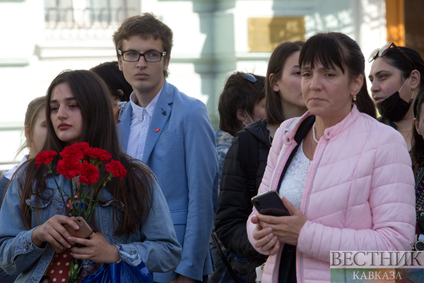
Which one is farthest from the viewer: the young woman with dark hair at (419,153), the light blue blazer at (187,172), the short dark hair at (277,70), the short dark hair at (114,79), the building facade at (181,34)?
the building facade at (181,34)

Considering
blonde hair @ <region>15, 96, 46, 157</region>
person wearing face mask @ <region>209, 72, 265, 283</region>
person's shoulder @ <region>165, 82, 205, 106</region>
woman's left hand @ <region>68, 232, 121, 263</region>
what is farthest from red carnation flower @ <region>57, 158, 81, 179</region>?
person wearing face mask @ <region>209, 72, 265, 283</region>

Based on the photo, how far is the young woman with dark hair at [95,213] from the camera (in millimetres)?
2258

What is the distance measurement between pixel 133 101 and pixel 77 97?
989mm

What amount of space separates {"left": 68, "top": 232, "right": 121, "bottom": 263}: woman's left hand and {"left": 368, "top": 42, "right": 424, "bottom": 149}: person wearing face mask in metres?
2.28

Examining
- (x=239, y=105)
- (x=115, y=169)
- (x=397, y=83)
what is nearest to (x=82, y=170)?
(x=115, y=169)

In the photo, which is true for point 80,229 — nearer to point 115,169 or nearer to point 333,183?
point 115,169

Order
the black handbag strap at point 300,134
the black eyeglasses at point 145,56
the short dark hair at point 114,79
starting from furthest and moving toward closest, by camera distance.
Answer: the short dark hair at point 114,79, the black eyeglasses at point 145,56, the black handbag strap at point 300,134

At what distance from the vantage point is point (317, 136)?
2432mm

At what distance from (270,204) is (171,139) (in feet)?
3.71

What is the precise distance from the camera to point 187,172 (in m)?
3.22

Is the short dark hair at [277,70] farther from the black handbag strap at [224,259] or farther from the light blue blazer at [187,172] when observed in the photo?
the black handbag strap at [224,259]

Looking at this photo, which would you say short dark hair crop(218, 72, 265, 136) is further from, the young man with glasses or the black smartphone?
the black smartphone

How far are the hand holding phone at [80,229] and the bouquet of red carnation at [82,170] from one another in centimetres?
3

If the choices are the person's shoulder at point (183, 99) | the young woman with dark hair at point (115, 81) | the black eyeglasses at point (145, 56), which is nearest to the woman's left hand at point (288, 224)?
the person's shoulder at point (183, 99)
